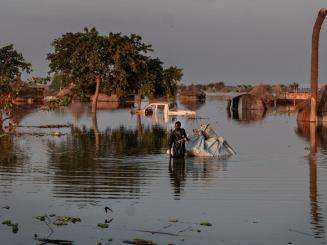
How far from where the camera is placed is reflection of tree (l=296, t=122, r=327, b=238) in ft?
46.3

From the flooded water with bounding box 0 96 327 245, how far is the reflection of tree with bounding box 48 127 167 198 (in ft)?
0.11

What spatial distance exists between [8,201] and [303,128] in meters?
34.0

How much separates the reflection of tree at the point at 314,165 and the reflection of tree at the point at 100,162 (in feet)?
14.3

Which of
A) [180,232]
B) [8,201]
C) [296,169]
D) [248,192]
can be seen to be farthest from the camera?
[296,169]

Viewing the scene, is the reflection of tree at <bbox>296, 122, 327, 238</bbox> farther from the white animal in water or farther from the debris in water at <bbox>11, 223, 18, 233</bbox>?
the debris in water at <bbox>11, 223, 18, 233</bbox>

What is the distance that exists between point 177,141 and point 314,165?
4808 mm

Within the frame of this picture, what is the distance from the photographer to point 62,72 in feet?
236

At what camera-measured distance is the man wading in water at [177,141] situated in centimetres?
2608

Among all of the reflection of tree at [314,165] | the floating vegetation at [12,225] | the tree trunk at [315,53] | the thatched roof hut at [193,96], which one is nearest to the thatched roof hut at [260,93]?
the reflection of tree at [314,165]

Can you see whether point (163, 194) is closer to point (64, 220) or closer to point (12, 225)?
point (64, 220)

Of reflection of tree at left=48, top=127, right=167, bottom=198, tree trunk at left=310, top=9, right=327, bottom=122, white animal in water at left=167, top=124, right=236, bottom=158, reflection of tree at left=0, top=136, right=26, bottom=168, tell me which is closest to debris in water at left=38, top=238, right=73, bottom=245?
reflection of tree at left=48, top=127, right=167, bottom=198

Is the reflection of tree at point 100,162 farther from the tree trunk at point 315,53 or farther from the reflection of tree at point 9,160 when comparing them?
the tree trunk at point 315,53

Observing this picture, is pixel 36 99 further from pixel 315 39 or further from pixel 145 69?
pixel 315 39

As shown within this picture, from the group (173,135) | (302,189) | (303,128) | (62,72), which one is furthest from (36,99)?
(302,189)
